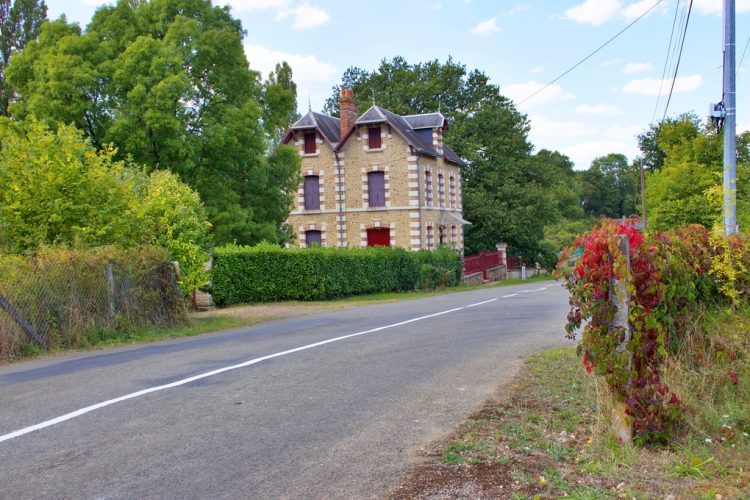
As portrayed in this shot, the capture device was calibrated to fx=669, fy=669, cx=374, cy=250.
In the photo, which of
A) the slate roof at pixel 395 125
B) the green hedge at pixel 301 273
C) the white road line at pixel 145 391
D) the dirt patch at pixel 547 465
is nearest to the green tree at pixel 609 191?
the slate roof at pixel 395 125

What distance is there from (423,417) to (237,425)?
1.74 m

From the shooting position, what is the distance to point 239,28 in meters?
29.0

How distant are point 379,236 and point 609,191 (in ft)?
258

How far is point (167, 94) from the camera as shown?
77.3 feet

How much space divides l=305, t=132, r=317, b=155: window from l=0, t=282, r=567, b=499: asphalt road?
2887 cm

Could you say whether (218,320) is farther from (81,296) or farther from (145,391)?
(145,391)

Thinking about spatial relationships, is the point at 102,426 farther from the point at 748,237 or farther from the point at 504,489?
the point at 748,237

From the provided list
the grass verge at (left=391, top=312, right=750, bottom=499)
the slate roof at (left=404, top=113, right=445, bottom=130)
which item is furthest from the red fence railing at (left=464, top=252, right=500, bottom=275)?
the grass verge at (left=391, top=312, right=750, bottom=499)

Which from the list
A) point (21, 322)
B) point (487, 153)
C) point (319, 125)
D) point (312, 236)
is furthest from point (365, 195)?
point (21, 322)

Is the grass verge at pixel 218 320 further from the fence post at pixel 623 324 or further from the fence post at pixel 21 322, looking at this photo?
the fence post at pixel 623 324

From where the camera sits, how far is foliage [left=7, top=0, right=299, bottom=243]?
2405 cm

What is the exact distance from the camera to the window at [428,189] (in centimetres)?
3897

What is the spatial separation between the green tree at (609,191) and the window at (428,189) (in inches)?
2813

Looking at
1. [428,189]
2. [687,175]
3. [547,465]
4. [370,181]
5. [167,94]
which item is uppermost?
[167,94]
